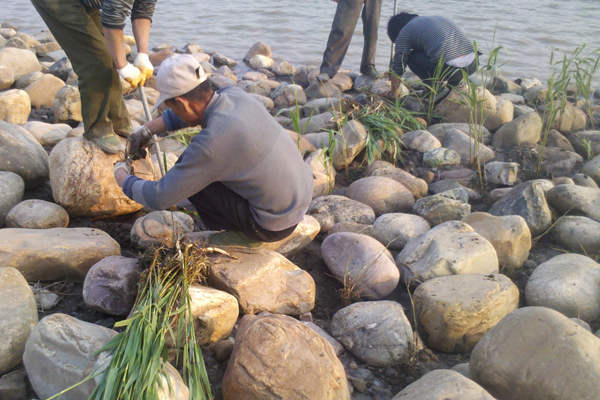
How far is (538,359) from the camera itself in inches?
79.6

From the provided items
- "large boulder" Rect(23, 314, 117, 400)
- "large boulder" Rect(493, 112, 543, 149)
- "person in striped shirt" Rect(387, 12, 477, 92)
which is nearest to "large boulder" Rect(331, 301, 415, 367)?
"large boulder" Rect(23, 314, 117, 400)

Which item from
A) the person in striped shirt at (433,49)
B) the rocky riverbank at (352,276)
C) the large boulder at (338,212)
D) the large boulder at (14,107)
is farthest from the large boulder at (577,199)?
the large boulder at (14,107)

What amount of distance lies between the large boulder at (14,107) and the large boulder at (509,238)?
13.1ft

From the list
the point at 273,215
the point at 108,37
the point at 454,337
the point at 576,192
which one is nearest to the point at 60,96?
the point at 108,37

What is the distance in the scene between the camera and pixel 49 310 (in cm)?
263

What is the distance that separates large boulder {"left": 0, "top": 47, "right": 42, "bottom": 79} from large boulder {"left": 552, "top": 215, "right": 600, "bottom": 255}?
5941mm

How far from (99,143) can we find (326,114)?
220cm

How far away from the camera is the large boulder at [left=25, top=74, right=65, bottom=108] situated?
5348 millimetres

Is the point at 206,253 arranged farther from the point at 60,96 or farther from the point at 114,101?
the point at 60,96

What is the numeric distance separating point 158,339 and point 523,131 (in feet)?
12.6

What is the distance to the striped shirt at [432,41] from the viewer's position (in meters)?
5.25

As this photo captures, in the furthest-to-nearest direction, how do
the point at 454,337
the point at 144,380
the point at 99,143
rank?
the point at 99,143 < the point at 454,337 < the point at 144,380

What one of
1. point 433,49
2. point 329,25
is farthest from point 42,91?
point 329,25

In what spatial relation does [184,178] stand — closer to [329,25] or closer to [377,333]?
[377,333]
